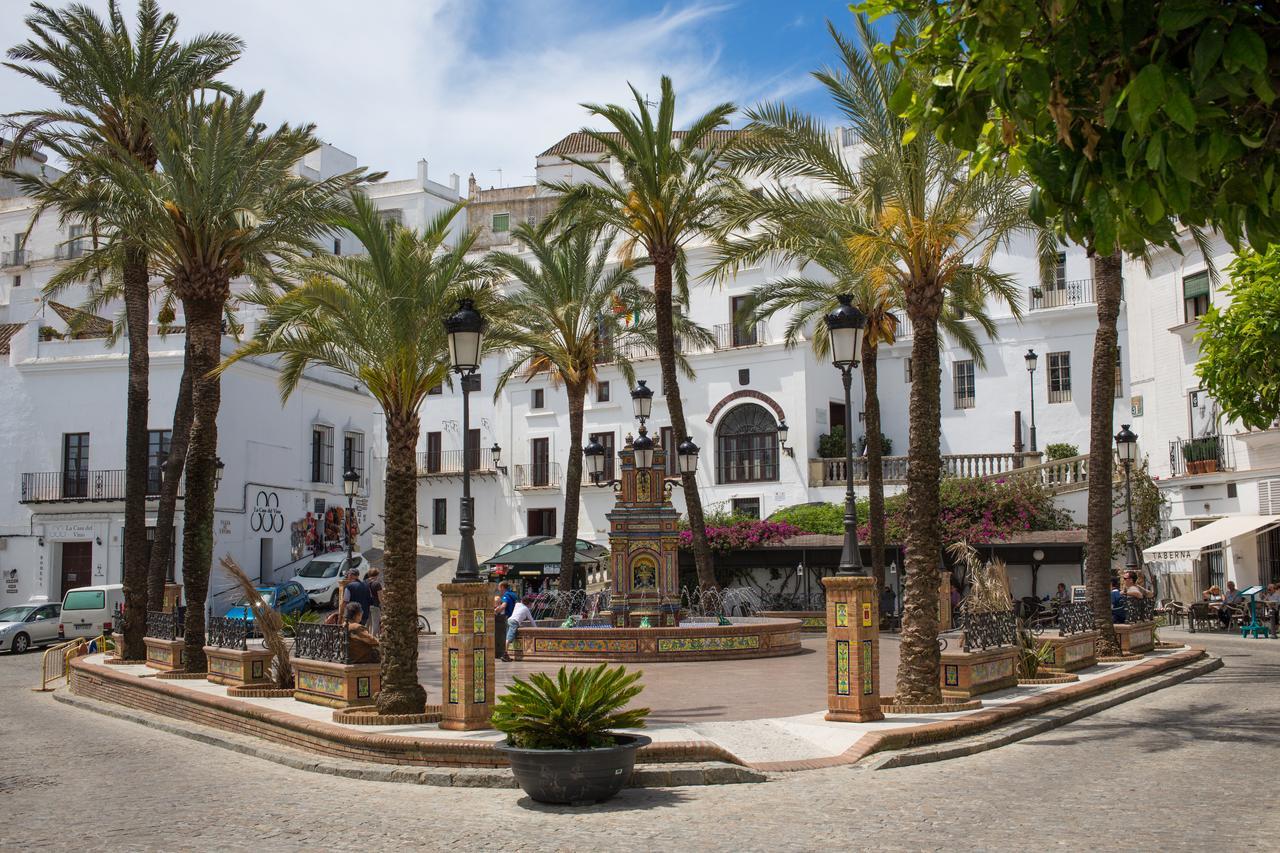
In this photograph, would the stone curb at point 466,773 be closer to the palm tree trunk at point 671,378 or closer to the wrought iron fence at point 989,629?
the wrought iron fence at point 989,629

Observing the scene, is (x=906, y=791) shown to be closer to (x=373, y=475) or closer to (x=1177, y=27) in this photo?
(x=1177, y=27)

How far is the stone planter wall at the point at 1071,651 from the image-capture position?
1662 centimetres

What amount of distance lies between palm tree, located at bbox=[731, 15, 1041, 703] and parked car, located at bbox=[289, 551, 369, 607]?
71.0 ft

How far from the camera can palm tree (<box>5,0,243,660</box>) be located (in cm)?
2053

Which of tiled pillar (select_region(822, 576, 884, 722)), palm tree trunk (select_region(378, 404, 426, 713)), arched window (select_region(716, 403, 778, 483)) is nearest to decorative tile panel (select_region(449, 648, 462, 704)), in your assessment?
palm tree trunk (select_region(378, 404, 426, 713))

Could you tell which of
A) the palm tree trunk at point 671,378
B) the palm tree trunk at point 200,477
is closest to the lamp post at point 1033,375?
the palm tree trunk at point 671,378

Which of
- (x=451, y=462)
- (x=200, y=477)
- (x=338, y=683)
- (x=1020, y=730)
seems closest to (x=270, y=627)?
(x=338, y=683)

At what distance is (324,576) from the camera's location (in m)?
35.5

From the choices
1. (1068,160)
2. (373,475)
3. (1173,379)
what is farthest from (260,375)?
(1068,160)

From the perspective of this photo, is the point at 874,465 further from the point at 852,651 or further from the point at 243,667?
the point at 243,667

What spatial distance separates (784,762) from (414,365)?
6141 mm

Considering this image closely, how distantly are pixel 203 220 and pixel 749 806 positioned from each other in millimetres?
13144

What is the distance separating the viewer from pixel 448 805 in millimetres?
9820

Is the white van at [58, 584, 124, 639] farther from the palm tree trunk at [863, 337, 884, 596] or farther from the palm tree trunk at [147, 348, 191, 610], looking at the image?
the palm tree trunk at [863, 337, 884, 596]
